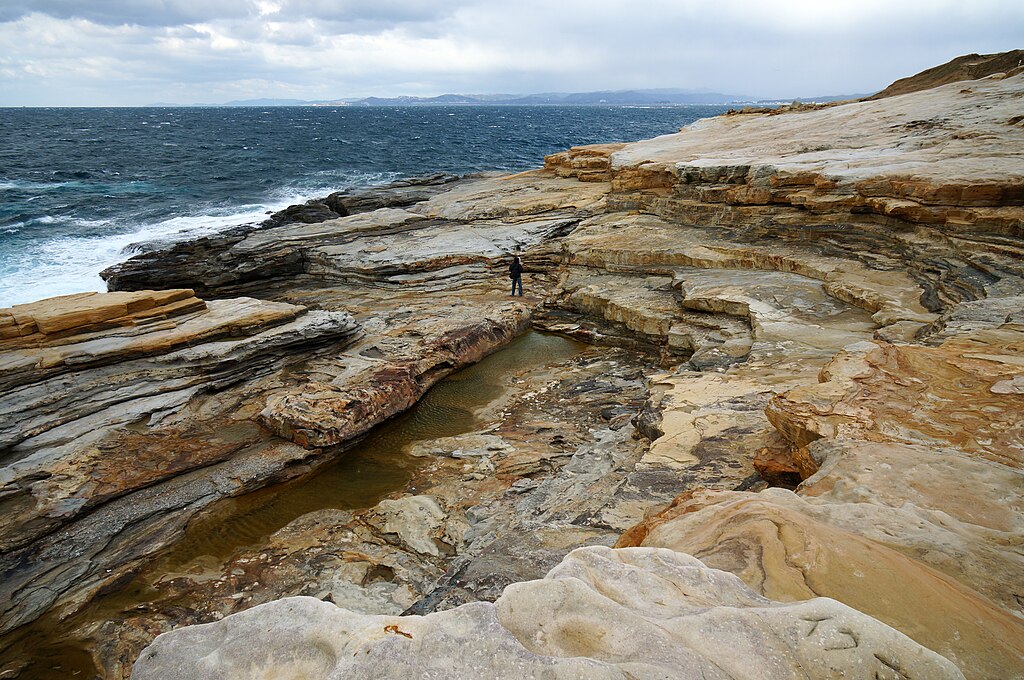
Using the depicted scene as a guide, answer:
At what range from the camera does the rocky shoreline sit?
10.9ft

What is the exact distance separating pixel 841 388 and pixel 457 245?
14.7m

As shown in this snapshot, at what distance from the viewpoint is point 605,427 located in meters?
11.2

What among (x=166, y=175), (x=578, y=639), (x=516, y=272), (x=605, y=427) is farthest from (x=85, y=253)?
(x=578, y=639)

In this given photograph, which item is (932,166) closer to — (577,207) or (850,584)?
(577,207)

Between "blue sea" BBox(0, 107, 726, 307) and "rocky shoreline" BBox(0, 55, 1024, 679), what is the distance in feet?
24.4

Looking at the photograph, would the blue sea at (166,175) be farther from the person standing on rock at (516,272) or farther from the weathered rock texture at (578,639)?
the weathered rock texture at (578,639)

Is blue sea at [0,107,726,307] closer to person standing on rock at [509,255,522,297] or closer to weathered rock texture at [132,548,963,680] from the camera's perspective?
person standing on rock at [509,255,522,297]

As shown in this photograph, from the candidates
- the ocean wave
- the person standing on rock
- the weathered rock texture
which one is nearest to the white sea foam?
the ocean wave

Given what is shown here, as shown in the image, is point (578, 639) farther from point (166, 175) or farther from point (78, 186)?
point (166, 175)

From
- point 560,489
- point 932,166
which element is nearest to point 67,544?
point 560,489

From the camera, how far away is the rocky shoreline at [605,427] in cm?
333

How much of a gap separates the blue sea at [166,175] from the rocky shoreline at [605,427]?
24.4 feet

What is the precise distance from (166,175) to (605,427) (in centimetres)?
4396

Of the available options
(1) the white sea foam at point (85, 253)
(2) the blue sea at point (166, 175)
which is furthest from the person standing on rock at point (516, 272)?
(2) the blue sea at point (166, 175)
